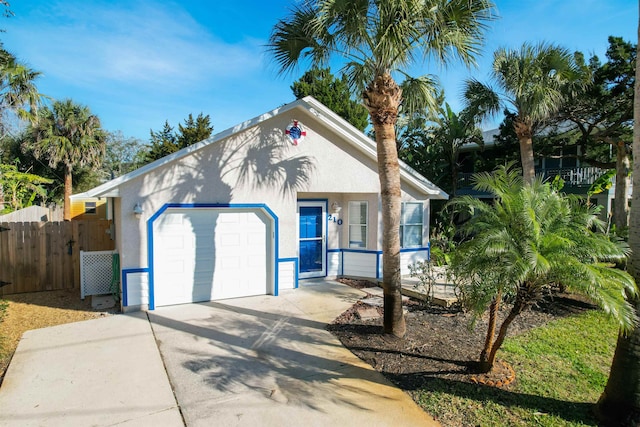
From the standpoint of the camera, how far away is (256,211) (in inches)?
366

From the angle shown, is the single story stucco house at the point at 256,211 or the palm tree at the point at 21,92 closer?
the single story stucco house at the point at 256,211

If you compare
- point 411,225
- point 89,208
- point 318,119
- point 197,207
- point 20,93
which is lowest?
point 411,225

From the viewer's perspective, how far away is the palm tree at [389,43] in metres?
6.10

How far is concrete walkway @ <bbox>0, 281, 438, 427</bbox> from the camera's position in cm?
432

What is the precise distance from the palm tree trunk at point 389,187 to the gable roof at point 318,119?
3.04 m

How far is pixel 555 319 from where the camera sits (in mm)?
7910

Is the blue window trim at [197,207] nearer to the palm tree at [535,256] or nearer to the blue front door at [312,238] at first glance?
the blue front door at [312,238]

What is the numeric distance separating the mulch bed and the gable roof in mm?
4036

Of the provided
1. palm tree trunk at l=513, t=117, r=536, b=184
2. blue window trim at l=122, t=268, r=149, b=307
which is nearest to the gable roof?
blue window trim at l=122, t=268, r=149, b=307

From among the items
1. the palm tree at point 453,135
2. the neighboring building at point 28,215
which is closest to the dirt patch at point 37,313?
the neighboring building at point 28,215

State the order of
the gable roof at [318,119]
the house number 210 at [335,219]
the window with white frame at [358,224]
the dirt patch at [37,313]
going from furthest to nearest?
the house number 210 at [335,219], the window with white frame at [358,224], the gable roof at [318,119], the dirt patch at [37,313]

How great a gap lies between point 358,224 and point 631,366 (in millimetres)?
7591

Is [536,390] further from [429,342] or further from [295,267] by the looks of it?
[295,267]

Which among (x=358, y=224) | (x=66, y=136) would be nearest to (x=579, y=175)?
(x=358, y=224)
